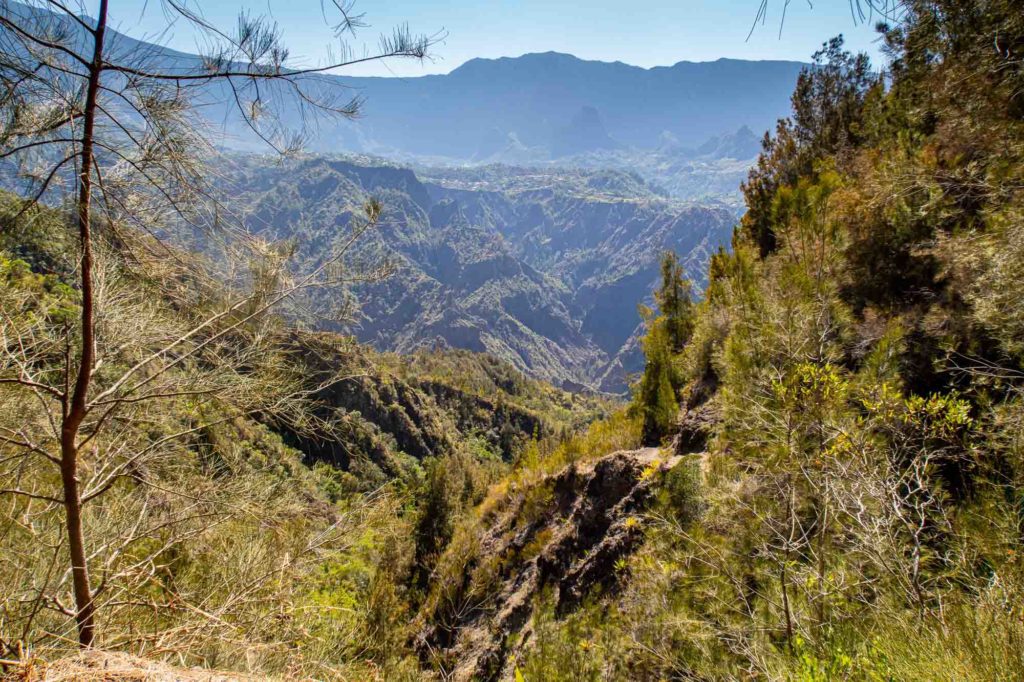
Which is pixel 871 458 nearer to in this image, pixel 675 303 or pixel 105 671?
pixel 105 671

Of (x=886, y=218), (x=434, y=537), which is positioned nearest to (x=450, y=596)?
(x=434, y=537)

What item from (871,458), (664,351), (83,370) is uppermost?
(83,370)

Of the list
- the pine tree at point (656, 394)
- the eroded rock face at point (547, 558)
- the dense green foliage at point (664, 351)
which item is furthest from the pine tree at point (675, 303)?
the eroded rock face at point (547, 558)

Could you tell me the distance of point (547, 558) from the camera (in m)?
7.74

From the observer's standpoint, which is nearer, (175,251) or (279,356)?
(175,251)

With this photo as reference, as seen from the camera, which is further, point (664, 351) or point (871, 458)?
point (664, 351)

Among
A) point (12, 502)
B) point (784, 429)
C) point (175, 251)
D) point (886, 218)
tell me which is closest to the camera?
point (175, 251)

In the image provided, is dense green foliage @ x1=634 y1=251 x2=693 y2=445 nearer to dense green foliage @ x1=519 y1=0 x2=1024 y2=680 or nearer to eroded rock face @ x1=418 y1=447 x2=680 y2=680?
eroded rock face @ x1=418 y1=447 x2=680 y2=680

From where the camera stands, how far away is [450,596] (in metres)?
9.14

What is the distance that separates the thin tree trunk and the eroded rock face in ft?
16.8

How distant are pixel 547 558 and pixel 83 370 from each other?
7218mm

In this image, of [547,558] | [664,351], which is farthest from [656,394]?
[547,558]

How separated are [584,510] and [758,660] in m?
5.13

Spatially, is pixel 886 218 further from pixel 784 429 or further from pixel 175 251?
pixel 175 251
